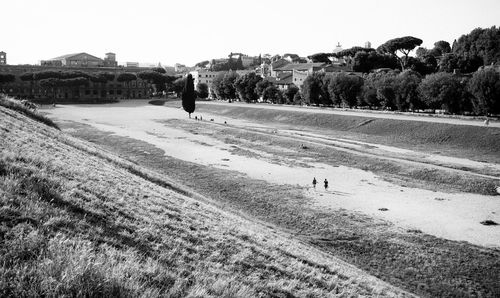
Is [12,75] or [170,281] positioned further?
[12,75]

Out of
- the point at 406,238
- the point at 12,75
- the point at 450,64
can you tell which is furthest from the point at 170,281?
the point at 12,75

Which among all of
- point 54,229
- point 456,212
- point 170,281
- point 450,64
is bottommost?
point 456,212

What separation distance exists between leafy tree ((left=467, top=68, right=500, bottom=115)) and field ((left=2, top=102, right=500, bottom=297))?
26.3 ft

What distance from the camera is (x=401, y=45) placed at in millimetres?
105562

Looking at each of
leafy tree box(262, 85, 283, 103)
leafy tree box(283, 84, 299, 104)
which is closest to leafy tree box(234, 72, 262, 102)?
leafy tree box(262, 85, 283, 103)

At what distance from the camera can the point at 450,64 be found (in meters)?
88.0

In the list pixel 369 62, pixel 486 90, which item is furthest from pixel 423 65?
pixel 486 90

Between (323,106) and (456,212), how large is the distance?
2474 inches

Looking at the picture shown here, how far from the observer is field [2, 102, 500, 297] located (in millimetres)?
13172

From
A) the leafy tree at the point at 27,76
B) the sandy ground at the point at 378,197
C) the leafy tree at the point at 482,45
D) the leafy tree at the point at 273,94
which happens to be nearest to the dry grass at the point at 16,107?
the sandy ground at the point at 378,197

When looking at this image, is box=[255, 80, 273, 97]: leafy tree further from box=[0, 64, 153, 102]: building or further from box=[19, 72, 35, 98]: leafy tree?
box=[19, 72, 35, 98]: leafy tree

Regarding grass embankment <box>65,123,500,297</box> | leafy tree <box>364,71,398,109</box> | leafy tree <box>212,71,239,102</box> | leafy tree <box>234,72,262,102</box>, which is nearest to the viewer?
grass embankment <box>65,123,500,297</box>

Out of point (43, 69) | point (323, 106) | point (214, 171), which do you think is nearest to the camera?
point (214, 171)

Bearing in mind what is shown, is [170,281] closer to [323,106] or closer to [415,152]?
[415,152]
